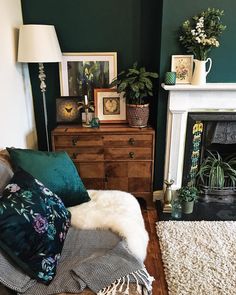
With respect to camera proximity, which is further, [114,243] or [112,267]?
[114,243]

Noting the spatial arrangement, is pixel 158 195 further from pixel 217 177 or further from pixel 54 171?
pixel 54 171

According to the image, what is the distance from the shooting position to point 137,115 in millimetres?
2357

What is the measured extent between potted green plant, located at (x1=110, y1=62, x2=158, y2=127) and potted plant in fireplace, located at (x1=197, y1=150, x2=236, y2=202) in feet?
2.57

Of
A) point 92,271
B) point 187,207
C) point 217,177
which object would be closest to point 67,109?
point 187,207

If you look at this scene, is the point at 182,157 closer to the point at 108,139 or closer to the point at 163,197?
the point at 163,197

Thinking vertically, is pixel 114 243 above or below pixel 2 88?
below

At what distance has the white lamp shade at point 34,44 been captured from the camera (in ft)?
6.80

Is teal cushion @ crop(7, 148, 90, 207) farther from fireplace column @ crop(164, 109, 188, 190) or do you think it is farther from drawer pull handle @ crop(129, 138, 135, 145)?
fireplace column @ crop(164, 109, 188, 190)

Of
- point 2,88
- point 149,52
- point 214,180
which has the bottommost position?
point 214,180

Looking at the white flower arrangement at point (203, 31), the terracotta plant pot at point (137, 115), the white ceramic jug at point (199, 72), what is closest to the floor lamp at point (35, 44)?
the terracotta plant pot at point (137, 115)

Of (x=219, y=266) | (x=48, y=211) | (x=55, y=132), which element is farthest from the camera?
(x=55, y=132)

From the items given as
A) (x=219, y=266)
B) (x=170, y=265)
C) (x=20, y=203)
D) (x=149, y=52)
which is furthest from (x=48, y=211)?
(x=149, y=52)

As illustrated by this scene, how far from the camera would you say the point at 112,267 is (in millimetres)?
1208

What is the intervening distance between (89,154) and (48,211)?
1104 millimetres
